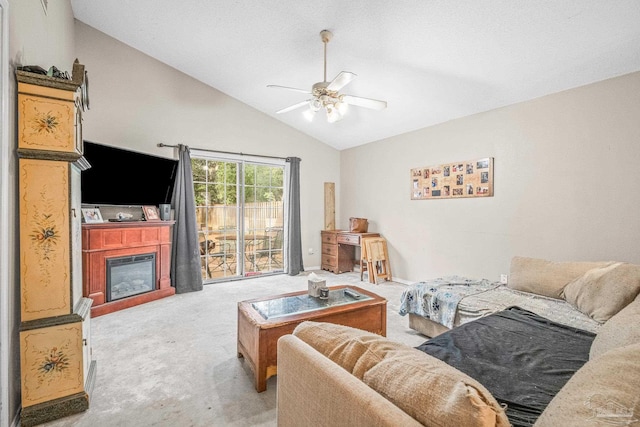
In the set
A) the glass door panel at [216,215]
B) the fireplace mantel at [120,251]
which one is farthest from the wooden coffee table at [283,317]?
the glass door panel at [216,215]

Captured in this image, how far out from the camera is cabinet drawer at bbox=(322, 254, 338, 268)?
5628mm

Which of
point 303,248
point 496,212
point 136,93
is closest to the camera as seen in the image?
point 496,212

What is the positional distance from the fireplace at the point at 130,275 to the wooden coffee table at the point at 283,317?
218 centimetres

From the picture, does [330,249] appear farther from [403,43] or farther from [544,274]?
[403,43]

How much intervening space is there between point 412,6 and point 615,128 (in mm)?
2309

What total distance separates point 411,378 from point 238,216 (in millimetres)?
4733

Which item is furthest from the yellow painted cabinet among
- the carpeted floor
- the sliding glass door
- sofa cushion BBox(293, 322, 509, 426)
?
the sliding glass door

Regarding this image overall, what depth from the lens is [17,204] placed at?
64.9 inches

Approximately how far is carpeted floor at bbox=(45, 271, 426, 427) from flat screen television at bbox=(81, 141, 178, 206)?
4.58 ft

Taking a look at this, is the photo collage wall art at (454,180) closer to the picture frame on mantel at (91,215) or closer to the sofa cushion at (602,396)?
the sofa cushion at (602,396)

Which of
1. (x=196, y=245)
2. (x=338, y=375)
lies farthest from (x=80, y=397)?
(x=196, y=245)

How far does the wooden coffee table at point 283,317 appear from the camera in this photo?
2.01 metres

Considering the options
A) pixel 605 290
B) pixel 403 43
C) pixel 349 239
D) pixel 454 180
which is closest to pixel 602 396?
pixel 605 290

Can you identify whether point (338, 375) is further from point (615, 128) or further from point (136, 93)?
point (136, 93)
